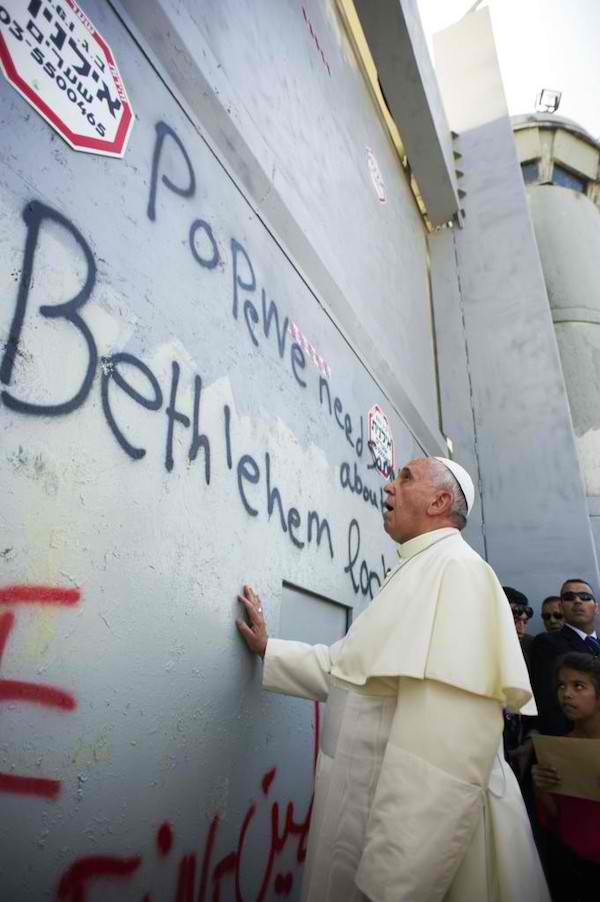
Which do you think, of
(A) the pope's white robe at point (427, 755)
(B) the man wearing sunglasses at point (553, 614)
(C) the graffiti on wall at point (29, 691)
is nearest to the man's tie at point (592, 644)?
(B) the man wearing sunglasses at point (553, 614)

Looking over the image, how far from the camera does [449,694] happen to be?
53.6 inches

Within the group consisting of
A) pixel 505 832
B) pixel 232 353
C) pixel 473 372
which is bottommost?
pixel 505 832

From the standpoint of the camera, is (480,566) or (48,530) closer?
(48,530)

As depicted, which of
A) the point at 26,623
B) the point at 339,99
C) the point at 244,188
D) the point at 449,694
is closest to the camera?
the point at 26,623

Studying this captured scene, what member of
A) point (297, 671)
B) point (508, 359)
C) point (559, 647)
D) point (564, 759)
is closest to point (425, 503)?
point (297, 671)

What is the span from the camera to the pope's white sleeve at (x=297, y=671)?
1.93m

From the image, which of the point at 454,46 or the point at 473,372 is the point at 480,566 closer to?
the point at 473,372

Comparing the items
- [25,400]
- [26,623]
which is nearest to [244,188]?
[25,400]

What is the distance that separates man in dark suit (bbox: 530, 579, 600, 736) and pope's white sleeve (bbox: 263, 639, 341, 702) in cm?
204

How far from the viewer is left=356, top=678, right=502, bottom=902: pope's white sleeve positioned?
122cm

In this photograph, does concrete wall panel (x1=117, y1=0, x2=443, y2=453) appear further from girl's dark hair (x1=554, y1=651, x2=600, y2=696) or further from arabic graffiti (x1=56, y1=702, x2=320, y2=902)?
arabic graffiti (x1=56, y1=702, x2=320, y2=902)

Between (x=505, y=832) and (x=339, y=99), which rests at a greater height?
(x=339, y=99)

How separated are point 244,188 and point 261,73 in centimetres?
95

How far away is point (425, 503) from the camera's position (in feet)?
6.66
